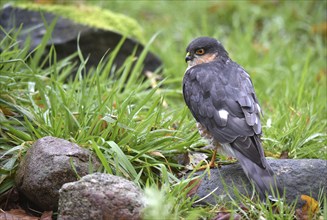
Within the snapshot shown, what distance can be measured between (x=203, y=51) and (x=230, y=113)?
3.40 ft

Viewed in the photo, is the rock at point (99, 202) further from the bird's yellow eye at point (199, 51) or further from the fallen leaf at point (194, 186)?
the bird's yellow eye at point (199, 51)

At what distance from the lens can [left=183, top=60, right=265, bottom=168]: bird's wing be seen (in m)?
4.43

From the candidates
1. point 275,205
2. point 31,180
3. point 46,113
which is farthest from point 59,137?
point 275,205

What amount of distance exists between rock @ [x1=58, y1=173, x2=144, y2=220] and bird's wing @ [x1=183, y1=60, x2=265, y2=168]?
105 cm

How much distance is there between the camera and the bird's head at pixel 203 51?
5.41m

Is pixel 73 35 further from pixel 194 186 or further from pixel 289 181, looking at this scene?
pixel 289 181

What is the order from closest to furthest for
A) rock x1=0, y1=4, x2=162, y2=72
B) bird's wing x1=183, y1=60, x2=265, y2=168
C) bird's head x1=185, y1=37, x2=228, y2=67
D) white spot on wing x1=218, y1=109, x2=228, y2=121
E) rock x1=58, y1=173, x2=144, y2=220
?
rock x1=58, y1=173, x2=144, y2=220
bird's wing x1=183, y1=60, x2=265, y2=168
white spot on wing x1=218, y1=109, x2=228, y2=121
bird's head x1=185, y1=37, x2=228, y2=67
rock x1=0, y1=4, x2=162, y2=72

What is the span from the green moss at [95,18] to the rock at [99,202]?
3.95m

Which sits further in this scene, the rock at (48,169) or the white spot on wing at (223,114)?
the white spot on wing at (223,114)

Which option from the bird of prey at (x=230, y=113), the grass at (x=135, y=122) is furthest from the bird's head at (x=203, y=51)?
the grass at (x=135, y=122)

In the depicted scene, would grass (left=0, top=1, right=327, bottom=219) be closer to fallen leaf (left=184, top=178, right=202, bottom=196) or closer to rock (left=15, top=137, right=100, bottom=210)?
fallen leaf (left=184, top=178, right=202, bottom=196)

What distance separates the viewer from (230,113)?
459 centimetres

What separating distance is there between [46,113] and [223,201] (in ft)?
5.78

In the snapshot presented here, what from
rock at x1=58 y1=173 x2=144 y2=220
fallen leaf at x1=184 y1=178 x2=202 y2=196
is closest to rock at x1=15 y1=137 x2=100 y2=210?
rock at x1=58 y1=173 x2=144 y2=220
